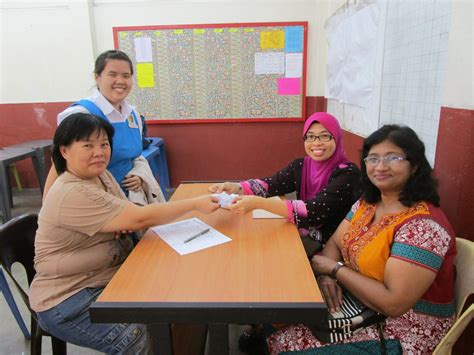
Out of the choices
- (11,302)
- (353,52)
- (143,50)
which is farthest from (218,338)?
(143,50)

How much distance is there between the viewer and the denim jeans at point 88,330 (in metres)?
1.20

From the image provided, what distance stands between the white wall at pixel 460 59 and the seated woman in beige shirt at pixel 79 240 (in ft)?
4.34

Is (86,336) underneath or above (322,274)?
underneath

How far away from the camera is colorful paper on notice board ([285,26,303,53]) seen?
3.77 m

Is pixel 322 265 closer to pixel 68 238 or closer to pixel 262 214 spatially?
pixel 262 214

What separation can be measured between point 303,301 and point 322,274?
41 centimetres

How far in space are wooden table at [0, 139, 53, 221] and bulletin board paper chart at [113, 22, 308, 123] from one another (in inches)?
45.7

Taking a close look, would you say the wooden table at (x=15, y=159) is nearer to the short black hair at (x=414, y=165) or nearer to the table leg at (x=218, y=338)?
the table leg at (x=218, y=338)

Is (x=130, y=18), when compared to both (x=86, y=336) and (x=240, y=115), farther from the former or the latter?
(x=86, y=336)

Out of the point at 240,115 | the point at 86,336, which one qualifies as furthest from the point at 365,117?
the point at 86,336

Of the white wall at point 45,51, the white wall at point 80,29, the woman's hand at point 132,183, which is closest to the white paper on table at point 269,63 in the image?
the white wall at point 80,29

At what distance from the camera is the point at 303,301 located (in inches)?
38.3

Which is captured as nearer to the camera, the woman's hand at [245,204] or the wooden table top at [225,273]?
the wooden table top at [225,273]

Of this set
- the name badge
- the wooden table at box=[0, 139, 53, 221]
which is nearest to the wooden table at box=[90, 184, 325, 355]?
the name badge
